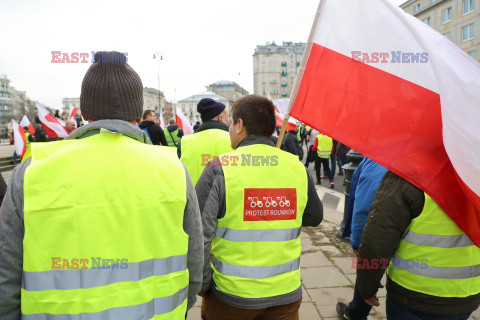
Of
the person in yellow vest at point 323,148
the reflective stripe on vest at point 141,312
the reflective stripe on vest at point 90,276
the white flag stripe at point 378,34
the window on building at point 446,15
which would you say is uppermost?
the window on building at point 446,15

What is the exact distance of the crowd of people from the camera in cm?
110

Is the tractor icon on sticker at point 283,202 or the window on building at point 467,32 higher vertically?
the window on building at point 467,32

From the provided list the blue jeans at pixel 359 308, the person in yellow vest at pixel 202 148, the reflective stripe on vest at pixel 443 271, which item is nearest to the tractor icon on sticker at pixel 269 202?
the reflective stripe on vest at pixel 443 271

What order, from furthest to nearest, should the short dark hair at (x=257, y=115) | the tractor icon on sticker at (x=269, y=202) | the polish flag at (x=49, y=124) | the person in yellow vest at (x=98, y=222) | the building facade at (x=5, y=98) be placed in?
1. the building facade at (x=5, y=98)
2. the polish flag at (x=49, y=124)
3. the short dark hair at (x=257, y=115)
4. the tractor icon on sticker at (x=269, y=202)
5. the person in yellow vest at (x=98, y=222)

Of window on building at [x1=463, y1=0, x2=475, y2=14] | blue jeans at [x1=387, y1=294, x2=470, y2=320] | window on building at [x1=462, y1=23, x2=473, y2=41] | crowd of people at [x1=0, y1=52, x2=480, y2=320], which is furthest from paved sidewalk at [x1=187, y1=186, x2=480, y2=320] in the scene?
window on building at [x1=463, y1=0, x2=475, y2=14]

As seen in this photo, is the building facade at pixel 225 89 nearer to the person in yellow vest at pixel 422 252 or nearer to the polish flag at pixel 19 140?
the polish flag at pixel 19 140

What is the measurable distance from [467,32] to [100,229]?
44.5 meters

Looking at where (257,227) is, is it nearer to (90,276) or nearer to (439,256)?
(90,276)

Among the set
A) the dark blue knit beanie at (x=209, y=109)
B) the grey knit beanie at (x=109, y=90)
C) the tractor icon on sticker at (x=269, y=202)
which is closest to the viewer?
the grey knit beanie at (x=109, y=90)

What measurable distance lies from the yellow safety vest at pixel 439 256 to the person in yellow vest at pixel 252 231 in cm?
64

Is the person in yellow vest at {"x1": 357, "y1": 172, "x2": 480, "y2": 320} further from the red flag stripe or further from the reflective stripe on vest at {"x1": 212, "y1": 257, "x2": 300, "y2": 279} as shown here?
the reflective stripe on vest at {"x1": 212, "y1": 257, "x2": 300, "y2": 279}

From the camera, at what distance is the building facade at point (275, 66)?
91750mm

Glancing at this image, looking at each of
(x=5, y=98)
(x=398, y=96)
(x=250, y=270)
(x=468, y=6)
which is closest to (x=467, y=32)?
(x=468, y=6)

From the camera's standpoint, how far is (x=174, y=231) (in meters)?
1.26
